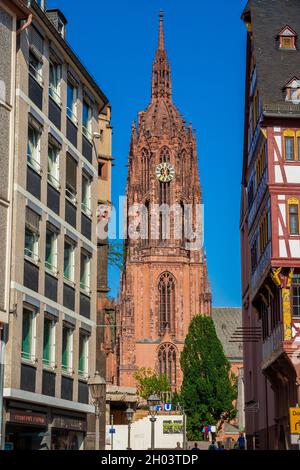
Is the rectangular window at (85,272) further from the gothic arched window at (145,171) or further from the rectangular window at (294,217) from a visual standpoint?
the gothic arched window at (145,171)

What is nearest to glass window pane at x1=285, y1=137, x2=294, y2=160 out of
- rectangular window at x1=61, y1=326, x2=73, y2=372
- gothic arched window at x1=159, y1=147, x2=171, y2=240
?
rectangular window at x1=61, y1=326, x2=73, y2=372

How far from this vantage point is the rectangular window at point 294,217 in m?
36.5

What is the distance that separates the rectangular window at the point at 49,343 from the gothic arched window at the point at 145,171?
341 ft

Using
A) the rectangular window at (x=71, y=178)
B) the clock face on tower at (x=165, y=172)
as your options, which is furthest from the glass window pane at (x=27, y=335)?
the clock face on tower at (x=165, y=172)

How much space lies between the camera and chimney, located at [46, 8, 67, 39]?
114 feet

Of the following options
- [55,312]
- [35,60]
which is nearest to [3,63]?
[35,60]

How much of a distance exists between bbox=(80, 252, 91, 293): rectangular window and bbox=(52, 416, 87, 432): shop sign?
4.67 m

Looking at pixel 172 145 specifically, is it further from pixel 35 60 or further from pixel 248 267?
pixel 35 60

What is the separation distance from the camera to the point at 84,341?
1355 inches

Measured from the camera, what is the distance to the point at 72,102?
34562 mm

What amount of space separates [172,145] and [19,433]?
110 metres

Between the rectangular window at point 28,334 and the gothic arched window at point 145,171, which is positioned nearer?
the rectangular window at point 28,334

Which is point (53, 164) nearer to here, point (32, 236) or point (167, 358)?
point (32, 236)

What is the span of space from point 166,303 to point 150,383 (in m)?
13.6
